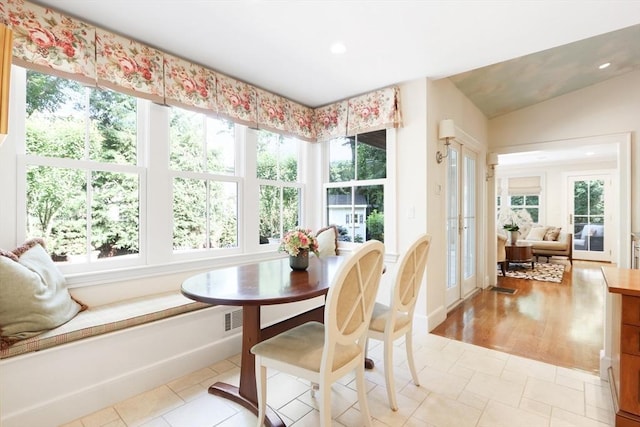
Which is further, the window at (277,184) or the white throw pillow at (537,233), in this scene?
the white throw pillow at (537,233)

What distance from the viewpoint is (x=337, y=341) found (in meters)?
1.40

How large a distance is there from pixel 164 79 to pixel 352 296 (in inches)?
87.8

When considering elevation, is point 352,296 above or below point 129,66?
below

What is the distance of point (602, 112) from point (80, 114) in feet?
19.0

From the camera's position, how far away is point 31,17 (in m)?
1.87

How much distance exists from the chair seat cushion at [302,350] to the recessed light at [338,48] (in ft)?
6.89

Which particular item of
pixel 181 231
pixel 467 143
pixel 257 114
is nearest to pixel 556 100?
pixel 467 143

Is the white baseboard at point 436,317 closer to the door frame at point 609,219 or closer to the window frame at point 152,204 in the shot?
the window frame at point 152,204

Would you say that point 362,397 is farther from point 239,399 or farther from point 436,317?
point 436,317

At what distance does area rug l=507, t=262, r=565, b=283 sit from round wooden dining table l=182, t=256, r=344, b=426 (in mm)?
4795

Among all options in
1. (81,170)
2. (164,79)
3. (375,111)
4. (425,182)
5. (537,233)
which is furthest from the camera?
(537,233)

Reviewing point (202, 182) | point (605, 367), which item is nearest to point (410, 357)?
point (605, 367)

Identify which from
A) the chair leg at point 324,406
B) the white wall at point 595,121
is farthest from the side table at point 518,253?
the chair leg at point 324,406

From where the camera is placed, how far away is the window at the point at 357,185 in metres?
3.46
